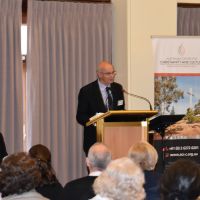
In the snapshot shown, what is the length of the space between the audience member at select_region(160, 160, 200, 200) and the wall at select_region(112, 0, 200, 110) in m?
4.81

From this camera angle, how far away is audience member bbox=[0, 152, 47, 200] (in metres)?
2.56

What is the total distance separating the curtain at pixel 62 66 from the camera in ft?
23.0

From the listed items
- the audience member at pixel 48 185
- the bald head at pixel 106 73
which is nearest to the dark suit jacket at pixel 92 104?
the bald head at pixel 106 73

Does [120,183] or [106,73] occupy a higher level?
[106,73]

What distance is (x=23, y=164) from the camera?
2.61 m

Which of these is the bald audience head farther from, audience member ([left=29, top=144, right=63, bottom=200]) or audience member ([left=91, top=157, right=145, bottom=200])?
audience member ([left=91, top=157, right=145, bottom=200])

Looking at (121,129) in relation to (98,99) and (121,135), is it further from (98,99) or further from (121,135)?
(98,99)

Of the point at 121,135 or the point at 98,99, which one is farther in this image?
the point at 98,99

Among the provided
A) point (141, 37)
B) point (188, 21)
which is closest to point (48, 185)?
point (141, 37)

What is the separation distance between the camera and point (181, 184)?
6.90 feet

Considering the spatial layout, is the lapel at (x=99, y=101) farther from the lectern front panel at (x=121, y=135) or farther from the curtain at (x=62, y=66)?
the curtain at (x=62, y=66)

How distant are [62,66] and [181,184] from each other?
5169 millimetres

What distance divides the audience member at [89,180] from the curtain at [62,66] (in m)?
3.49

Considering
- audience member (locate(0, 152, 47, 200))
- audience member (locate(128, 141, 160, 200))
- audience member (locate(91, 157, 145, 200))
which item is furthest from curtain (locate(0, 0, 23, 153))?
audience member (locate(91, 157, 145, 200))
